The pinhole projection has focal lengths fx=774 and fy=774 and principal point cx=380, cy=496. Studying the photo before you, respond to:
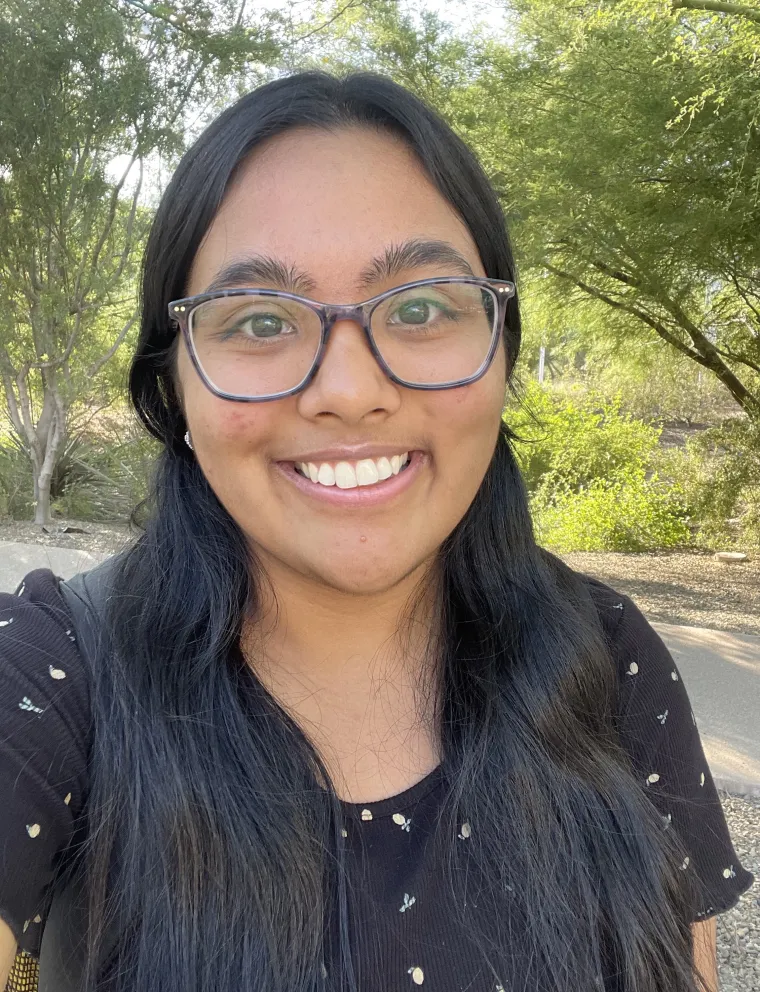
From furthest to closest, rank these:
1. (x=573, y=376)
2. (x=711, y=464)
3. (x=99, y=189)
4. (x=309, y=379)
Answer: (x=573, y=376), (x=711, y=464), (x=99, y=189), (x=309, y=379)

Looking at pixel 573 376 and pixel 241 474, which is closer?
pixel 241 474

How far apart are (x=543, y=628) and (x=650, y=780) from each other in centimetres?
29

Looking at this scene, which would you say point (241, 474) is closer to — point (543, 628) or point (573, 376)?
point (543, 628)

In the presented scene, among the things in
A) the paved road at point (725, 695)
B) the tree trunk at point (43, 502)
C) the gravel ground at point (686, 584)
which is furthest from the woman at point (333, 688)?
the tree trunk at point (43, 502)

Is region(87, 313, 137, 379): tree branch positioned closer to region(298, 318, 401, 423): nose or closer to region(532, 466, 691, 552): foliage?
region(532, 466, 691, 552): foliage

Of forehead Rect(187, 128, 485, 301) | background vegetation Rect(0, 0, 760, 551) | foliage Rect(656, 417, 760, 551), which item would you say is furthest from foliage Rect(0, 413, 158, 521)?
forehead Rect(187, 128, 485, 301)

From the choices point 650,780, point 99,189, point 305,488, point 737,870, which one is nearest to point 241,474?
point 305,488

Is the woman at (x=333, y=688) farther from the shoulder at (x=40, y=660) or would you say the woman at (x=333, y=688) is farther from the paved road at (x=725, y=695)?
the paved road at (x=725, y=695)

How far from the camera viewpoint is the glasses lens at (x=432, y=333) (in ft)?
3.53

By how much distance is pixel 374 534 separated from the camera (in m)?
1.08

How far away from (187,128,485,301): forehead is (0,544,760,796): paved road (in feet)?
9.50

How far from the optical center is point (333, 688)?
121cm

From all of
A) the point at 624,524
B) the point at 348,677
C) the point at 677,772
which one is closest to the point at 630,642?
the point at 677,772

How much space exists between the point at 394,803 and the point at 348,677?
0.21 metres
